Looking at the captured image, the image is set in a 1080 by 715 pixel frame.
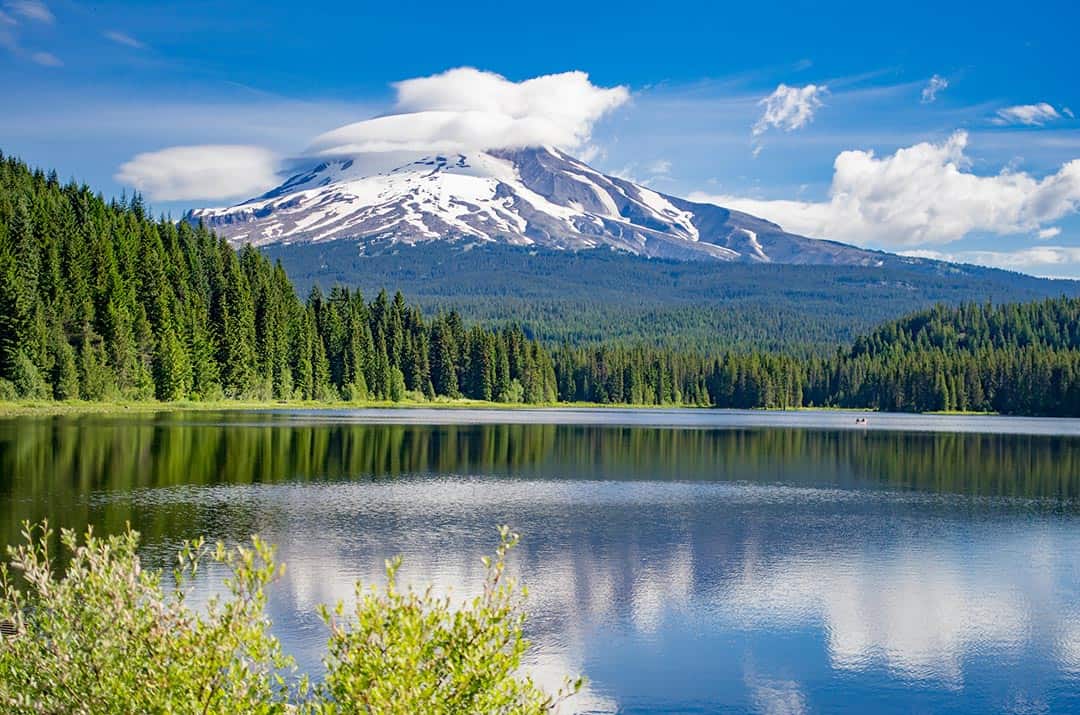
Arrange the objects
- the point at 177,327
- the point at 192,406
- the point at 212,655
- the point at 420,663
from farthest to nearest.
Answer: the point at 177,327, the point at 192,406, the point at 420,663, the point at 212,655

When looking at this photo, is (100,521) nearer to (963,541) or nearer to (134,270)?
(963,541)

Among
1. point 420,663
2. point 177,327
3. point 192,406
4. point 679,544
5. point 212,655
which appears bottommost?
point 679,544

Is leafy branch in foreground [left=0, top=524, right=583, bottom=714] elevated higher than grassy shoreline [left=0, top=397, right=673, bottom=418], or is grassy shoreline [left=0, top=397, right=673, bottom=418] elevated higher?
leafy branch in foreground [left=0, top=524, right=583, bottom=714]

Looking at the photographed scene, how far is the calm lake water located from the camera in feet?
77.6

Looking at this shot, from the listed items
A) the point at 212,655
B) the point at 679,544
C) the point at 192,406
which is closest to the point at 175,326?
the point at 192,406

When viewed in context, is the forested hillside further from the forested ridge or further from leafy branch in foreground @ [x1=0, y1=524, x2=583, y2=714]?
leafy branch in foreground @ [x1=0, y1=524, x2=583, y2=714]

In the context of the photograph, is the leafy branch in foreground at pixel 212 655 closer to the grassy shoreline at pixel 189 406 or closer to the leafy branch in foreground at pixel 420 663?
the leafy branch in foreground at pixel 420 663

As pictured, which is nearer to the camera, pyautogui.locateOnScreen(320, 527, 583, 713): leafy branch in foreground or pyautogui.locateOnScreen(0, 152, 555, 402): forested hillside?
pyautogui.locateOnScreen(320, 527, 583, 713): leafy branch in foreground

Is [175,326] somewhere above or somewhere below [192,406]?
above

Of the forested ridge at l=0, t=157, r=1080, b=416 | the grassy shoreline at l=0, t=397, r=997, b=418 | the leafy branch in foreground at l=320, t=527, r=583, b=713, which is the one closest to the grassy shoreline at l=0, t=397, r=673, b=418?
the grassy shoreline at l=0, t=397, r=997, b=418

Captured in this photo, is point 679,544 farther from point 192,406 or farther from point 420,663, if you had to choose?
Result: point 192,406

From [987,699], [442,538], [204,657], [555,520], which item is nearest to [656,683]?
[987,699]

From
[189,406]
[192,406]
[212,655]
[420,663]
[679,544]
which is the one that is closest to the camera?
[212,655]

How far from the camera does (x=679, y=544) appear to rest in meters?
39.3
